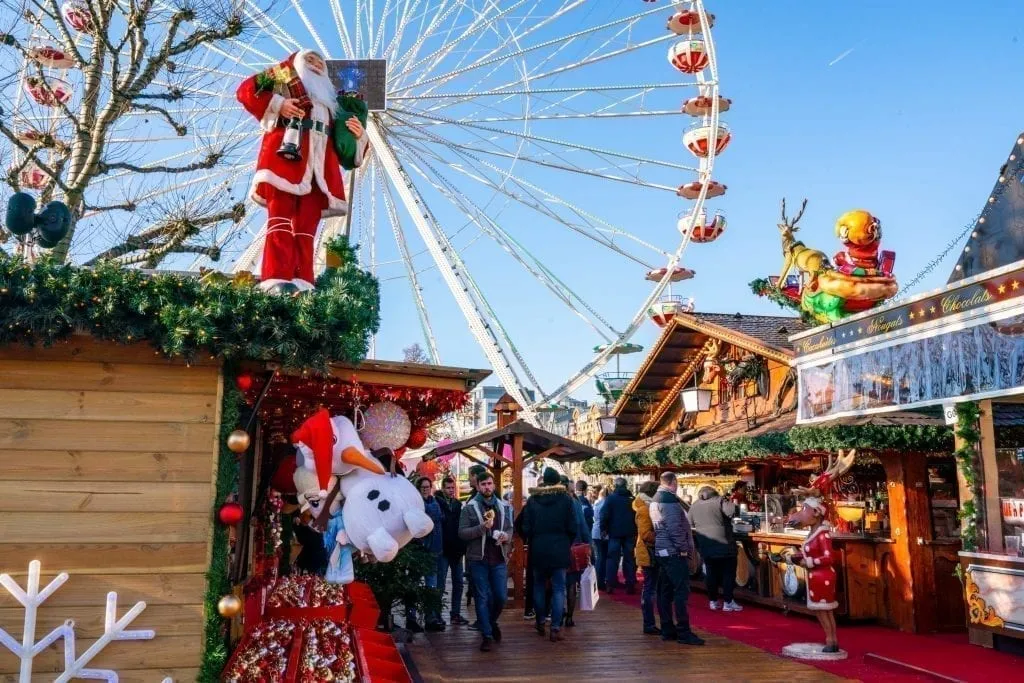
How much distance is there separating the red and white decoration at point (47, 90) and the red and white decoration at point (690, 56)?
1012 centimetres

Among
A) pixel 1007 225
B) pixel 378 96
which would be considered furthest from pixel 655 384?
pixel 1007 225

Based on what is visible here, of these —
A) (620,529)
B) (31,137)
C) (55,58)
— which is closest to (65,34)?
(31,137)

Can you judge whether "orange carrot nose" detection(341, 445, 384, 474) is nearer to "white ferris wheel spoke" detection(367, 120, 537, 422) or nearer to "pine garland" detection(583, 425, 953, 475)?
"pine garland" detection(583, 425, 953, 475)

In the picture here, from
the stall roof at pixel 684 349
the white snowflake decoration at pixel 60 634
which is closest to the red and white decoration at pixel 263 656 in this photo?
the white snowflake decoration at pixel 60 634

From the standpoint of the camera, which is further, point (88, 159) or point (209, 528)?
point (88, 159)

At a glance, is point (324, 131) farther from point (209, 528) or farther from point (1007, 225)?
point (1007, 225)

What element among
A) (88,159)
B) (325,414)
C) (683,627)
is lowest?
(683,627)

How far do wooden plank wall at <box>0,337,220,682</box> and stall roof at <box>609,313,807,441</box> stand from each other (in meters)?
8.59

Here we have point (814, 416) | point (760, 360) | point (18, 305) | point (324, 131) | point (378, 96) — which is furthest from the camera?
point (378, 96)

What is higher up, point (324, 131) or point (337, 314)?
point (324, 131)

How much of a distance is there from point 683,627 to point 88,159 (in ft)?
23.3

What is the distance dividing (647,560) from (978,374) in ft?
11.9

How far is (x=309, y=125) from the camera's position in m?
5.62

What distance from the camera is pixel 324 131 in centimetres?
570
